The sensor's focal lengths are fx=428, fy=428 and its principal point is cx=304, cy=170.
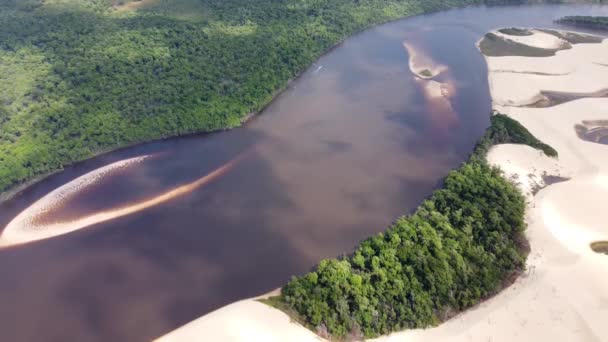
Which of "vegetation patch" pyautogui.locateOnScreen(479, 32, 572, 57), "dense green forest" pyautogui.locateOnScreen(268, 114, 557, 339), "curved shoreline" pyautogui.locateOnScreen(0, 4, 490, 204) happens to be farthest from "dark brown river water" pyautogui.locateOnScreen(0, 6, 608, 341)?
"vegetation patch" pyautogui.locateOnScreen(479, 32, 572, 57)

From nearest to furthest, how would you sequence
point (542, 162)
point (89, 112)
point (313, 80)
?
point (542, 162) → point (89, 112) → point (313, 80)

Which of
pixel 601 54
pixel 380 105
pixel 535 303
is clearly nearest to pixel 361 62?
pixel 380 105

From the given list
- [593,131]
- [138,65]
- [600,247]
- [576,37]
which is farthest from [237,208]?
[576,37]

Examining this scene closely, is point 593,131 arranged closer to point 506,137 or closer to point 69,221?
point 506,137

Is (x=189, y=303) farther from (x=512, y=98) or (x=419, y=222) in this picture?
(x=512, y=98)

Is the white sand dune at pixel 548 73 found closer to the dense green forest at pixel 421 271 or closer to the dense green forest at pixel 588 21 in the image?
the dense green forest at pixel 588 21

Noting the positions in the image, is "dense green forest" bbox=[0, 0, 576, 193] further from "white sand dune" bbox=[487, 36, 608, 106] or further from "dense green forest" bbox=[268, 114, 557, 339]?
"white sand dune" bbox=[487, 36, 608, 106]
